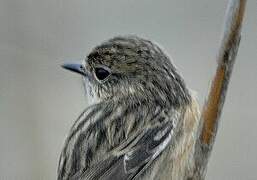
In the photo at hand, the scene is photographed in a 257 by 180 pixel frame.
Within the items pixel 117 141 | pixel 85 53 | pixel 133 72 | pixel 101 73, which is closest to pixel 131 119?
pixel 117 141

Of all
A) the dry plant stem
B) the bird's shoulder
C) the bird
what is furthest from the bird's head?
the dry plant stem

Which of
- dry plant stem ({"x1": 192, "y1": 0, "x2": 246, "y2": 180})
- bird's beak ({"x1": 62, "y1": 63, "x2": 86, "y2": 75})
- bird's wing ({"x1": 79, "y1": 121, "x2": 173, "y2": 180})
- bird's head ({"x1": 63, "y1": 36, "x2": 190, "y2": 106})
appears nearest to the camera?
dry plant stem ({"x1": 192, "y1": 0, "x2": 246, "y2": 180})

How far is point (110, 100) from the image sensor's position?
5.04 meters

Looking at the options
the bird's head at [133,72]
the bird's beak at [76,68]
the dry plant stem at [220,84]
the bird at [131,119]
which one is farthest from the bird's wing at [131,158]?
the bird's beak at [76,68]

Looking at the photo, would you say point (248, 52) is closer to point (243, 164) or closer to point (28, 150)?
point (243, 164)

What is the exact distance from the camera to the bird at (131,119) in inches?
170

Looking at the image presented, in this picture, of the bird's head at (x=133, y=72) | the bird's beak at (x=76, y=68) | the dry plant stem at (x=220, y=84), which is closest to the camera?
the dry plant stem at (x=220, y=84)

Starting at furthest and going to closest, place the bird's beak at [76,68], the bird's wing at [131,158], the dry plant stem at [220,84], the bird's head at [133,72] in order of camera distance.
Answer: the bird's beak at [76,68] < the bird's head at [133,72] < the bird's wing at [131,158] < the dry plant stem at [220,84]

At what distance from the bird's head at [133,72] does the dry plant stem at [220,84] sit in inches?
50.1

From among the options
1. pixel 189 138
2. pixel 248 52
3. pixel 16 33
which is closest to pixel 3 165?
pixel 16 33

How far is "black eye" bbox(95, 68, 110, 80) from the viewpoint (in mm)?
5070

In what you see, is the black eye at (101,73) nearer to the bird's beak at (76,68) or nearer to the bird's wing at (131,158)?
the bird's beak at (76,68)

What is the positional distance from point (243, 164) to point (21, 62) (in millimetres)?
1863

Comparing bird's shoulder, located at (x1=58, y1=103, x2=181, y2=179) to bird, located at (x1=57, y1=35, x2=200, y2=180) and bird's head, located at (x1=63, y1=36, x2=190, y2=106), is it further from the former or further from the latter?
bird's head, located at (x1=63, y1=36, x2=190, y2=106)
